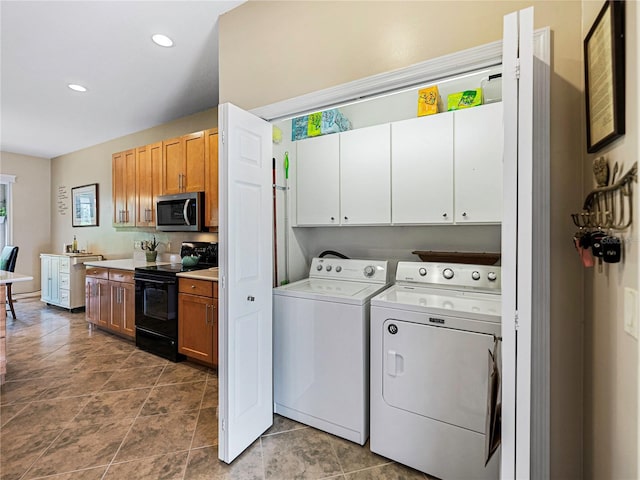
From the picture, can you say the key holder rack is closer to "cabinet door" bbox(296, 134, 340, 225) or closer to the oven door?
"cabinet door" bbox(296, 134, 340, 225)

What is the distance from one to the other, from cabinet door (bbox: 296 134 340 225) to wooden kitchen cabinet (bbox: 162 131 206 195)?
4.23 feet

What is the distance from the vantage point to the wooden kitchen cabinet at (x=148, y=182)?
367 centimetres

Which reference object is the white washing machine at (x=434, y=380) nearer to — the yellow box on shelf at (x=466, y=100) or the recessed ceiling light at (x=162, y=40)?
the yellow box on shelf at (x=466, y=100)

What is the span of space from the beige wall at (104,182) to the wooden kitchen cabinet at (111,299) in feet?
2.49

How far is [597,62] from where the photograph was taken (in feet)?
3.12

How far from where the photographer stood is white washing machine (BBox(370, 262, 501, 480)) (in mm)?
1453

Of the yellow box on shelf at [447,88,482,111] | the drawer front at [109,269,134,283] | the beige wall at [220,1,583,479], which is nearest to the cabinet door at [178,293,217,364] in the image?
the drawer front at [109,269,134,283]

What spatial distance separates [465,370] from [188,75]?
10.5ft

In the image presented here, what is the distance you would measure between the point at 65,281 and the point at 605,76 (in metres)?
6.23

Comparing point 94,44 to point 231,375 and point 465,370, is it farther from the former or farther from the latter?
point 465,370

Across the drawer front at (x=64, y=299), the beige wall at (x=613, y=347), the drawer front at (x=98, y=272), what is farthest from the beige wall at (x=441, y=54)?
the drawer front at (x=64, y=299)

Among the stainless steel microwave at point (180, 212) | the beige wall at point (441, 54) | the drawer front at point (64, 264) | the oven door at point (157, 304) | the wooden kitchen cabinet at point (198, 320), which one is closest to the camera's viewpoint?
the beige wall at point (441, 54)

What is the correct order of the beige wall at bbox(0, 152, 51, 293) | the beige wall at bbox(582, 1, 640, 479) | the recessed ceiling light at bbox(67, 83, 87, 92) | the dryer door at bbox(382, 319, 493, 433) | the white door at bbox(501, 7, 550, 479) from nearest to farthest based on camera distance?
the beige wall at bbox(582, 1, 640, 479) < the white door at bbox(501, 7, 550, 479) < the dryer door at bbox(382, 319, 493, 433) < the recessed ceiling light at bbox(67, 83, 87, 92) < the beige wall at bbox(0, 152, 51, 293)

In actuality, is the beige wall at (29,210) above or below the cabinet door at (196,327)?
above
